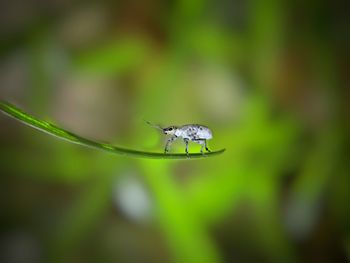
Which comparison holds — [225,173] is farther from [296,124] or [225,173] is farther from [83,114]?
[83,114]

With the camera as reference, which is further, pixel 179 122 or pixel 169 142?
pixel 179 122

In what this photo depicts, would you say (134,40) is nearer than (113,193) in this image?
No

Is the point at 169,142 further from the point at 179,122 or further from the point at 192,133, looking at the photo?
the point at 179,122

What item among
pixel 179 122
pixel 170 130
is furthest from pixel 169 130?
pixel 179 122

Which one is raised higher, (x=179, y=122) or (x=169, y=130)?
(x=179, y=122)

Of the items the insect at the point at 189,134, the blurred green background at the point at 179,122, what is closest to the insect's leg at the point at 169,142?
the insect at the point at 189,134

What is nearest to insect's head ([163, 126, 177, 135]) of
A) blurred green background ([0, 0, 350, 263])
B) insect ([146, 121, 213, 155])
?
insect ([146, 121, 213, 155])

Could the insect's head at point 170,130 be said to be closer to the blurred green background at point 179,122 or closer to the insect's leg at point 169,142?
the insect's leg at point 169,142

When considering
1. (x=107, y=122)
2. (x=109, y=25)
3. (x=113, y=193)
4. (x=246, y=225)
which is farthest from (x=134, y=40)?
(x=246, y=225)

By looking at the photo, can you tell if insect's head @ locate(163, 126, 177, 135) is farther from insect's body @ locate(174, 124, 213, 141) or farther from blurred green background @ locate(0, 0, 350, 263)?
blurred green background @ locate(0, 0, 350, 263)
